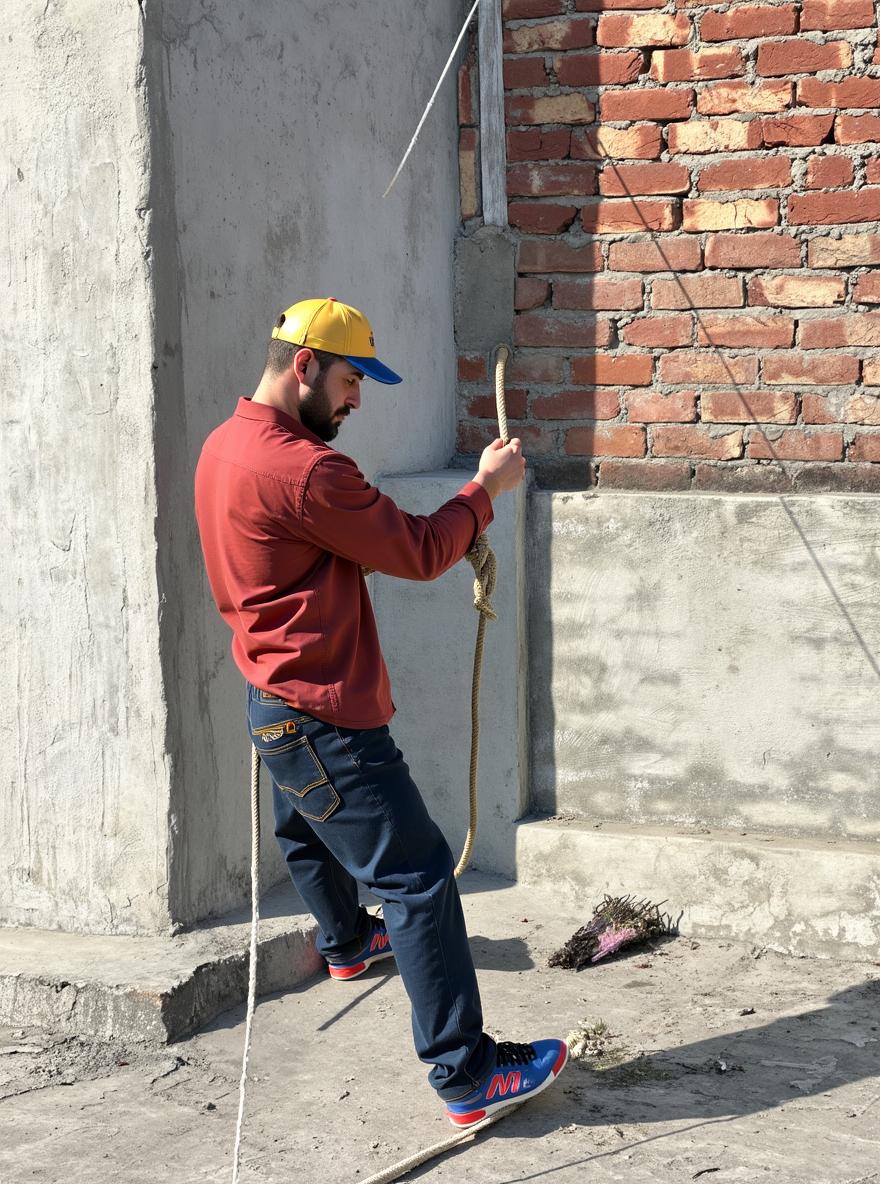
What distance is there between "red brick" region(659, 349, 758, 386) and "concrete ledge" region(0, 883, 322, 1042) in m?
2.03

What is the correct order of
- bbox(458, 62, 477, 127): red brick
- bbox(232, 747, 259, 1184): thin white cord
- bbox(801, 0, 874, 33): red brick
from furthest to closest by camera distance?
bbox(458, 62, 477, 127): red brick < bbox(801, 0, 874, 33): red brick < bbox(232, 747, 259, 1184): thin white cord

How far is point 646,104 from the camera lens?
14.3 ft

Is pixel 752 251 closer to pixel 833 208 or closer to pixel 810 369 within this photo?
pixel 833 208

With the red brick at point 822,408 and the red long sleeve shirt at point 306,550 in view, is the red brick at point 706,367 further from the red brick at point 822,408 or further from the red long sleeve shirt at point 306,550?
the red long sleeve shirt at point 306,550

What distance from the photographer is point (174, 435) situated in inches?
147

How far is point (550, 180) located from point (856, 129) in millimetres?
950

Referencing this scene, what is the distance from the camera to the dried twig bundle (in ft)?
13.2

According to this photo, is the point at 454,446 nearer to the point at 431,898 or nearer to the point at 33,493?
the point at 33,493

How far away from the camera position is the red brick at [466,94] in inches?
Result: 182

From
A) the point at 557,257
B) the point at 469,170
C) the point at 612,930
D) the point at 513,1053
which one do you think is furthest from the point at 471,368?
the point at 513,1053

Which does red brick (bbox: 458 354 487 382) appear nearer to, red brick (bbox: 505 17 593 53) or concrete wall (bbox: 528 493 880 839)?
concrete wall (bbox: 528 493 880 839)

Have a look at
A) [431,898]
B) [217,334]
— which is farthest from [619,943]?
[217,334]

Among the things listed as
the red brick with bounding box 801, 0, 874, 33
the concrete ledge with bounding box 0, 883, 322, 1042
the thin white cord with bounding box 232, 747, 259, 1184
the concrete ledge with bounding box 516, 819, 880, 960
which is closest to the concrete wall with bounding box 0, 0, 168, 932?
the concrete ledge with bounding box 0, 883, 322, 1042

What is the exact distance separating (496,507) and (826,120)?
59.3 inches
